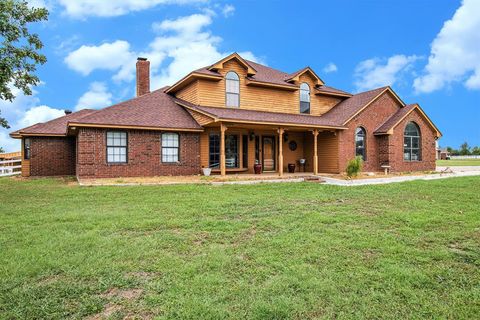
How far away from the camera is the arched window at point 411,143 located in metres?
22.0

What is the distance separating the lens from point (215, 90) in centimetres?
1892

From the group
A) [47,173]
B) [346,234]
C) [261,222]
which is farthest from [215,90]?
[346,234]

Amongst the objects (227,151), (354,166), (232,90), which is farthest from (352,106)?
(227,151)

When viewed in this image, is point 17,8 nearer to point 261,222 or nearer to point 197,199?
point 197,199

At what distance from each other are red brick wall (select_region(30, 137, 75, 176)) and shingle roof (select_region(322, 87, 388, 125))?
1565 centimetres

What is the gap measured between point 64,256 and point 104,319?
2.07m

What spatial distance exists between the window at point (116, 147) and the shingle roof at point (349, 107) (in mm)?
A: 11791

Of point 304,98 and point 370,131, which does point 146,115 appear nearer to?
point 304,98

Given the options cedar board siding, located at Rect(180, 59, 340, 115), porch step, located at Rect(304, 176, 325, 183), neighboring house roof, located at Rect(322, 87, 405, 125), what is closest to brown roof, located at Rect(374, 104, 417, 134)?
neighboring house roof, located at Rect(322, 87, 405, 125)

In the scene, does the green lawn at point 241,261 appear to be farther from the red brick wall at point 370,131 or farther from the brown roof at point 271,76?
the brown roof at point 271,76

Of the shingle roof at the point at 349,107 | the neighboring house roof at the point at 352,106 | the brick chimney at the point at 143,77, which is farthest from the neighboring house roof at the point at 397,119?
the brick chimney at the point at 143,77

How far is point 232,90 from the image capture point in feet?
63.5

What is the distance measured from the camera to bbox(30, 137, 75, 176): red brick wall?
1972 centimetres

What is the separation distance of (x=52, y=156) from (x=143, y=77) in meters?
7.82
